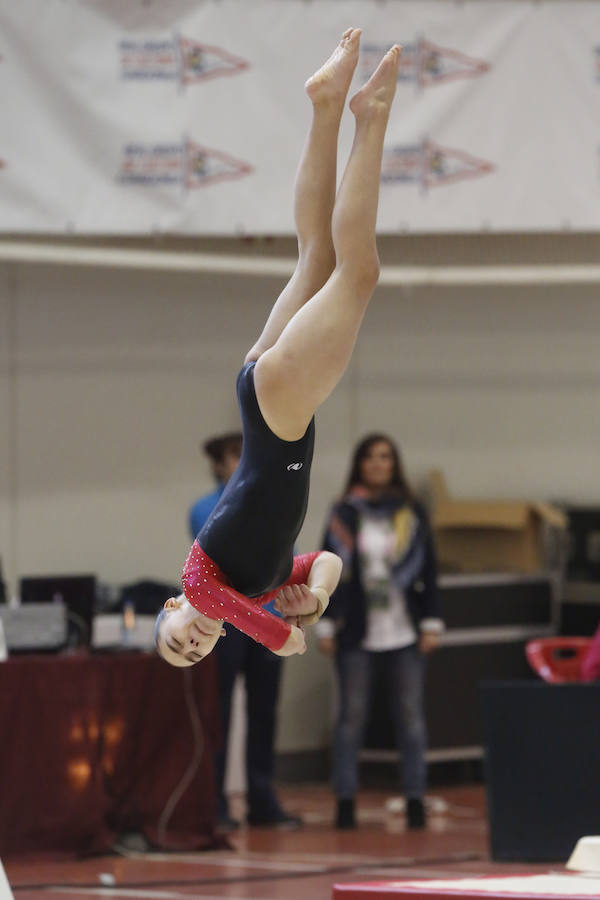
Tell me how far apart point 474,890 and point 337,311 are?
146 centimetres

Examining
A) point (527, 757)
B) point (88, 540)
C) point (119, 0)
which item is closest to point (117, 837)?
point (527, 757)

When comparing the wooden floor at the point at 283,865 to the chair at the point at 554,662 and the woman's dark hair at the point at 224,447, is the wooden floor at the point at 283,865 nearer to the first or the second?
the chair at the point at 554,662

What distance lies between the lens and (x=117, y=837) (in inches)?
236

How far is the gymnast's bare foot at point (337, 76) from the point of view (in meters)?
3.78

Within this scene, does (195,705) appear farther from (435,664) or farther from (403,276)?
(403,276)

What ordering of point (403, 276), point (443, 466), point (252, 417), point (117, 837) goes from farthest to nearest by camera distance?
point (443, 466)
point (403, 276)
point (117, 837)
point (252, 417)

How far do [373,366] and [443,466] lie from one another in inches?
27.1

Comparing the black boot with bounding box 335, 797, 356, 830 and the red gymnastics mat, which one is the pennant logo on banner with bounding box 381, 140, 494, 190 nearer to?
the black boot with bounding box 335, 797, 356, 830

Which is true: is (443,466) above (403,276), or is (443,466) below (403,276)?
below

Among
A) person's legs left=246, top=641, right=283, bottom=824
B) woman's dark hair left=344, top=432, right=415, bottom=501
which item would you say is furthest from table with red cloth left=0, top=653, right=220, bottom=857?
woman's dark hair left=344, top=432, right=415, bottom=501

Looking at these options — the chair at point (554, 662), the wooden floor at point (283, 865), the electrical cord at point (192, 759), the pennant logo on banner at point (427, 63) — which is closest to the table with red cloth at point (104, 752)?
the electrical cord at point (192, 759)

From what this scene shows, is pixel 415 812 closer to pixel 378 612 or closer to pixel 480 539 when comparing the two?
pixel 378 612

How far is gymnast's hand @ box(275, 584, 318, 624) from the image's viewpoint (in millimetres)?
3707

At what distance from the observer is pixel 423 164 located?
6.73 meters
